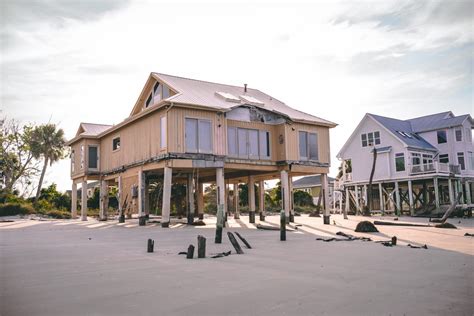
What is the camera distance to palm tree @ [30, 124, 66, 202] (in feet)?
169

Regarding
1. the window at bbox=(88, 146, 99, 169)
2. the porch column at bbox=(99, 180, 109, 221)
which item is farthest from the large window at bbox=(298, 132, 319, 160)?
the window at bbox=(88, 146, 99, 169)

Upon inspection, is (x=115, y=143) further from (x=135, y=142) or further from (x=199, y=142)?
(x=199, y=142)

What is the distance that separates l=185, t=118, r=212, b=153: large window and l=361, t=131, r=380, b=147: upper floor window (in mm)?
26337

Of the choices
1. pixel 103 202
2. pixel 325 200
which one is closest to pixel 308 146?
pixel 325 200

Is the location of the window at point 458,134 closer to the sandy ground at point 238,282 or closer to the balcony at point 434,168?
the balcony at point 434,168

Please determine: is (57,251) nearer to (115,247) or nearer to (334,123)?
(115,247)

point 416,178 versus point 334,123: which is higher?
point 334,123

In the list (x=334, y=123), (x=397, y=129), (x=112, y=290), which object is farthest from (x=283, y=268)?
(x=397, y=129)

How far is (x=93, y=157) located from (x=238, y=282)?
27258 mm

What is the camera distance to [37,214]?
120ft

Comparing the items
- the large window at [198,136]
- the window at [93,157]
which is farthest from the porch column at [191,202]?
the window at [93,157]

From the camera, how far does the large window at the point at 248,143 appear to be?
82.8ft

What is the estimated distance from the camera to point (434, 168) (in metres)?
40.3

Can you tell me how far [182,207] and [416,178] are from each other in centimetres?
2085
